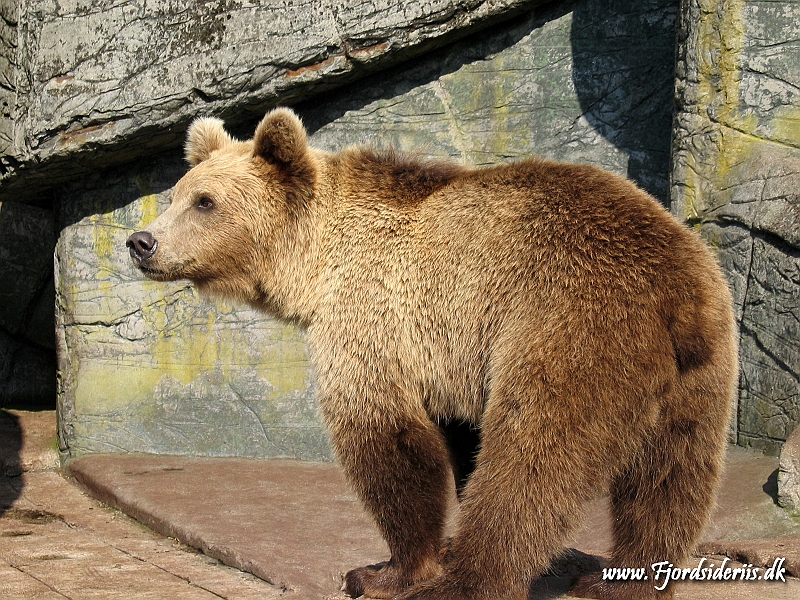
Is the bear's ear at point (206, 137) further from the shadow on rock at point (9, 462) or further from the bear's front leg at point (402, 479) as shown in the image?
the shadow on rock at point (9, 462)

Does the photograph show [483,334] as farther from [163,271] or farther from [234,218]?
[163,271]

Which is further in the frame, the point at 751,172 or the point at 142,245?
the point at 751,172

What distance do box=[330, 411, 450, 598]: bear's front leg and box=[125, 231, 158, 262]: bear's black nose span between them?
48.5 inches

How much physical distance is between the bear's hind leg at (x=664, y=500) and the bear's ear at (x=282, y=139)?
2.02m

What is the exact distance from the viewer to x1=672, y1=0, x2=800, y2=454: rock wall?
6.07 metres

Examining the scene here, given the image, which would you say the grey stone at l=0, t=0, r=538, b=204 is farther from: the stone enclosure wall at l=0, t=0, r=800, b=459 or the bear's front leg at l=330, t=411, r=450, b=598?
the bear's front leg at l=330, t=411, r=450, b=598

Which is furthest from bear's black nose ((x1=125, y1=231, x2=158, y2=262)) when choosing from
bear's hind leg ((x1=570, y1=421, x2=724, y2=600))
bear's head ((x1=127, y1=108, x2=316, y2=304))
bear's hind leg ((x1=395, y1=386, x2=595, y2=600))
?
bear's hind leg ((x1=570, y1=421, x2=724, y2=600))

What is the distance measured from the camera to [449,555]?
144 inches

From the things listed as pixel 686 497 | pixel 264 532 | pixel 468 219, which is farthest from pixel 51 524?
pixel 686 497

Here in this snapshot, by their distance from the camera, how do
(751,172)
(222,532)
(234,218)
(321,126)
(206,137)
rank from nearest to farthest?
(234,218) < (206,137) < (222,532) < (751,172) < (321,126)

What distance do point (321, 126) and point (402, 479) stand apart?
4.24 meters

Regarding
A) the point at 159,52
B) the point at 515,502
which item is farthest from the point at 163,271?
the point at 159,52

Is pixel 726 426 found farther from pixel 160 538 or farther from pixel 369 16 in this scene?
pixel 369 16

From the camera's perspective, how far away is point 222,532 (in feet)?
18.0
